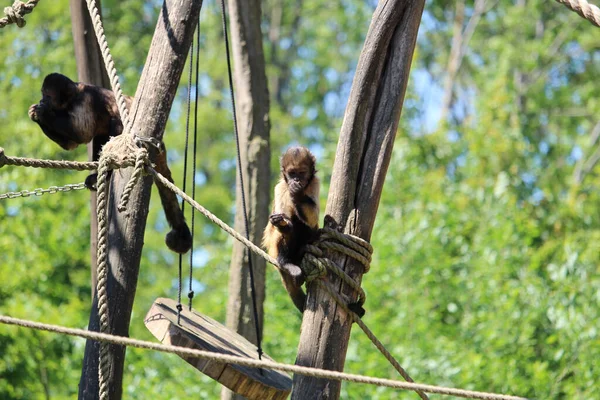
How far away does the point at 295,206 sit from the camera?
5773 millimetres

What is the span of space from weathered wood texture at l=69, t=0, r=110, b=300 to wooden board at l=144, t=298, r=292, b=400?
1.70 meters

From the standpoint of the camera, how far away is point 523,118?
61.3ft

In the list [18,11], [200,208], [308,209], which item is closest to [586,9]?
[200,208]

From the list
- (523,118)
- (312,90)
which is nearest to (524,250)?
(523,118)

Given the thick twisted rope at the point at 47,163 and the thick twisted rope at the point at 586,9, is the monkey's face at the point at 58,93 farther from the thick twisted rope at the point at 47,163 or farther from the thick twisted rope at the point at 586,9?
the thick twisted rope at the point at 586,9

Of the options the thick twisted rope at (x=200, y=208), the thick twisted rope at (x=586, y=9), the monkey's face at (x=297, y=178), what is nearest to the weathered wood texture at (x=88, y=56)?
the monkey's face at (x=297, y=178)

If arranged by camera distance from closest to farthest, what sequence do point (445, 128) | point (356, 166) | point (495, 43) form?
point (356, 166), point (445, 128), point (495, 43)

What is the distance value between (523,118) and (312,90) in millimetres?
12383

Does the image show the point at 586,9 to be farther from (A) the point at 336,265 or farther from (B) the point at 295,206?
(B) the point at 295,206

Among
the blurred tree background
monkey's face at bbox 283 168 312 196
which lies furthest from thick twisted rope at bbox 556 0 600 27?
the blurred tree background

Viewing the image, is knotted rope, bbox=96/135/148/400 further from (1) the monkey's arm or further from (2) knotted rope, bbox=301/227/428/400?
(1) the monkey's arm

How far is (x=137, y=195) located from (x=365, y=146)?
142cm

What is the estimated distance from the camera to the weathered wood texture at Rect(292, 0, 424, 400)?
4219mm

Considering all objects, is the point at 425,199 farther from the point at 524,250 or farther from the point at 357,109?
the point at 357,109
